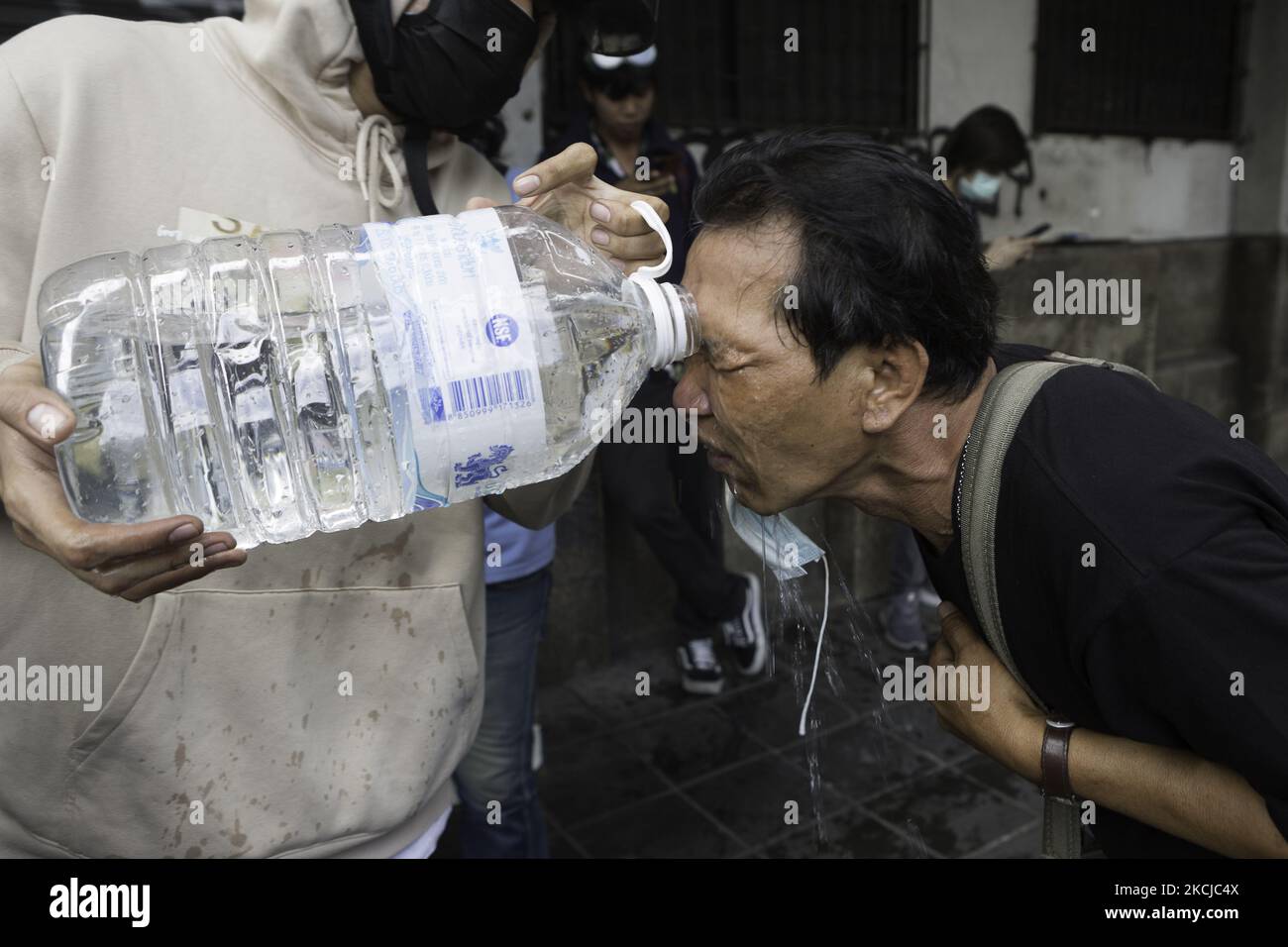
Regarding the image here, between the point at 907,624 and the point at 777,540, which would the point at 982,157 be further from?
the point at 777,540

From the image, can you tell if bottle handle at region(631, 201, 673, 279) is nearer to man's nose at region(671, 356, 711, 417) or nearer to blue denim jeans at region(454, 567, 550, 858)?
man's nose at region(671, 356, 711, 417)

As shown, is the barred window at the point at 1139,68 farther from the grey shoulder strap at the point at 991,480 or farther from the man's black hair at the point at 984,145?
the grey shoulder strap at the point at 991,480

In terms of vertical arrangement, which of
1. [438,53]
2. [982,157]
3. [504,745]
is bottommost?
[504,745]

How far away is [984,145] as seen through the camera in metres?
4.95

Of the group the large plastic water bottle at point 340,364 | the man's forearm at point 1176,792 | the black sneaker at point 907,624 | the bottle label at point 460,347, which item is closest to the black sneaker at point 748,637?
the black sneaker at point 907,624

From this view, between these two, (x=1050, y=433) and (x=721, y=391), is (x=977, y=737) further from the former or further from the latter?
(x=721, y=391)

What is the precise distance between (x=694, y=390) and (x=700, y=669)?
10.4 ft

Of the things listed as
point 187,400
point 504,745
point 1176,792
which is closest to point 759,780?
point 504,745

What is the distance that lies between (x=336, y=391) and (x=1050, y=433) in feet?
3.69

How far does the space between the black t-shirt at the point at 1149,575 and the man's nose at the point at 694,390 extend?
52cm

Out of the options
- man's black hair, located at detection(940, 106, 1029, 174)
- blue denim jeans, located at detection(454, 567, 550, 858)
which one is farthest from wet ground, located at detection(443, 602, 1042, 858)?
man's black hair, located at detection(940, 106, 1029, 174)

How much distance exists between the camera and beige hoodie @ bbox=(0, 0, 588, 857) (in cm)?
145

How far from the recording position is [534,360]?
53.8 inches
